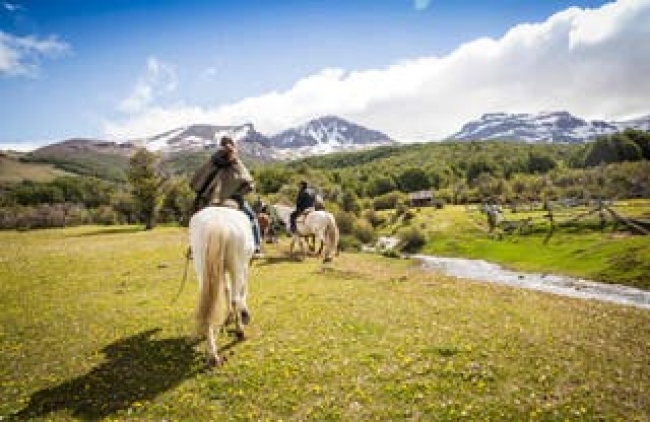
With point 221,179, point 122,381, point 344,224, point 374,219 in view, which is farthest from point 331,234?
point 374,219

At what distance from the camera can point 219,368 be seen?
Result: 978 cm

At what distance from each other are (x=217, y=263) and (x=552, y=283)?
35.8m

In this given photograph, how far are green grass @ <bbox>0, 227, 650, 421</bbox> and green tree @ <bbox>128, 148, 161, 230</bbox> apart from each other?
56.2m

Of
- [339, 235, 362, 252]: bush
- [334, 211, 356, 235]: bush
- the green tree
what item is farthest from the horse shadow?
the green tree

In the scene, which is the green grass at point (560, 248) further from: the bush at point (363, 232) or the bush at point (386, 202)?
the bush at point (386, 202)

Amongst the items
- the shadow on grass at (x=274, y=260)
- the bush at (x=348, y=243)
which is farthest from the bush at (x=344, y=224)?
the shadow on grass at (x=274, y=260)

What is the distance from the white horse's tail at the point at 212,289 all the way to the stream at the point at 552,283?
26.8 meters

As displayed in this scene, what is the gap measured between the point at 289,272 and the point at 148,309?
373 inches

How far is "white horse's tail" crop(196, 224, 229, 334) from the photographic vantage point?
9.80 meters

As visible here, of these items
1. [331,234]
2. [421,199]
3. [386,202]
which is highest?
[331,234]

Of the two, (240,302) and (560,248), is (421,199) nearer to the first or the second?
(560,248)

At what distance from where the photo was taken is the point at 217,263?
9.88 metres

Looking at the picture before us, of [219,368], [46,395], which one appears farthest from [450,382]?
[46,395]

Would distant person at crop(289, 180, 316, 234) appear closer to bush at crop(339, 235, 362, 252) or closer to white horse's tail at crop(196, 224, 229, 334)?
white horse's tail at crop(196, 224, 229, 334)
